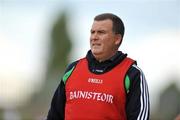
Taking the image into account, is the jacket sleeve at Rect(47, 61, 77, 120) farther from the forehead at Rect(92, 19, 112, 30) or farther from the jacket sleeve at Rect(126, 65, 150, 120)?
the jacket sleeve at Rect(126, 65, 150, 120)

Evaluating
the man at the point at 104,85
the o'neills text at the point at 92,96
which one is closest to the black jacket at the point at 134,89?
the man at the point at 104,85

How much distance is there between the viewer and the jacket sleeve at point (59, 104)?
542 cm

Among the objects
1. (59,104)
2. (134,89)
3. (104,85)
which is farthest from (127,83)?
(59,104)

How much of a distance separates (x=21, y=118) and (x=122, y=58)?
16.4 metres

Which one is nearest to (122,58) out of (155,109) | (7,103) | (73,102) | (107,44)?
(107,44)

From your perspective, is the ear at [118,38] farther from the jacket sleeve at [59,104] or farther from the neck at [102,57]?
the jacket sleeve at [59,104]

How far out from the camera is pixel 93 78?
17.3ft

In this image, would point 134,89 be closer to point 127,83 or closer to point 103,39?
point 127,83

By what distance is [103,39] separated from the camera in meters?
5.29

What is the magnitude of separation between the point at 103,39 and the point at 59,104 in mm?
592

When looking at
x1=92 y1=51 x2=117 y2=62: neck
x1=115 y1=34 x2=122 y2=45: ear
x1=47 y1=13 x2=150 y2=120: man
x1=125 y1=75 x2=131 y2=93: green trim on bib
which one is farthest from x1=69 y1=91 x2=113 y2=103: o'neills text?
x1=115 y1=34 x2=122 y2=45: ear

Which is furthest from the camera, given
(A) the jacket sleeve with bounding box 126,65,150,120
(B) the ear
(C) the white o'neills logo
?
(B) the ear

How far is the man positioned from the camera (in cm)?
512

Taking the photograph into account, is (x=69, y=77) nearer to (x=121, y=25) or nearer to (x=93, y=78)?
(x=93, y=78)
